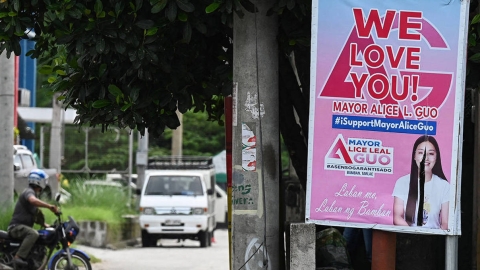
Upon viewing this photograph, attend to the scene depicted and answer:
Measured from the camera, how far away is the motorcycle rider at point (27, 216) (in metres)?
13.2

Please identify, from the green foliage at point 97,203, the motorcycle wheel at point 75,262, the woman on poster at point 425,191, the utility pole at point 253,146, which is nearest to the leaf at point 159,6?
the utility pole at point 253,146

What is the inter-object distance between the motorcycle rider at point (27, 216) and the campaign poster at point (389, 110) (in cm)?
642

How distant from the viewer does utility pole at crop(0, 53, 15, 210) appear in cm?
1608

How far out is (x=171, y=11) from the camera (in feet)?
24.5

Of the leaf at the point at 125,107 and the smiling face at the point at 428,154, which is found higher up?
the leaf at the point at 125,107

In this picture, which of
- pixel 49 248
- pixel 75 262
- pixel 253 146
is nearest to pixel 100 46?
pixel 253 146

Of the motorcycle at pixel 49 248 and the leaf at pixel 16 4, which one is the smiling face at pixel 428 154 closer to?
the leaf at pixel 16 4

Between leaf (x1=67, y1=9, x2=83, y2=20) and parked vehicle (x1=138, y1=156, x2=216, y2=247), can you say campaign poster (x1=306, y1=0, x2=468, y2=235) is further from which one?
parked vehicle (x1=138, y1=156, x2=216, y2=247)

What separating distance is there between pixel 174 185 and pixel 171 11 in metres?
17.5

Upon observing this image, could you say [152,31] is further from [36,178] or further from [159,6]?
[36,178]

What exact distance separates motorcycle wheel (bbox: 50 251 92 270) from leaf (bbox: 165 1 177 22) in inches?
254

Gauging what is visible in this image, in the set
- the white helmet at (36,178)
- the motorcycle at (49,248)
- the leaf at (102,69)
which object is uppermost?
the leaf at (102,69)

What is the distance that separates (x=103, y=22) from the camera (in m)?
7.75

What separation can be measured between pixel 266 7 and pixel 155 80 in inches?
46.7
